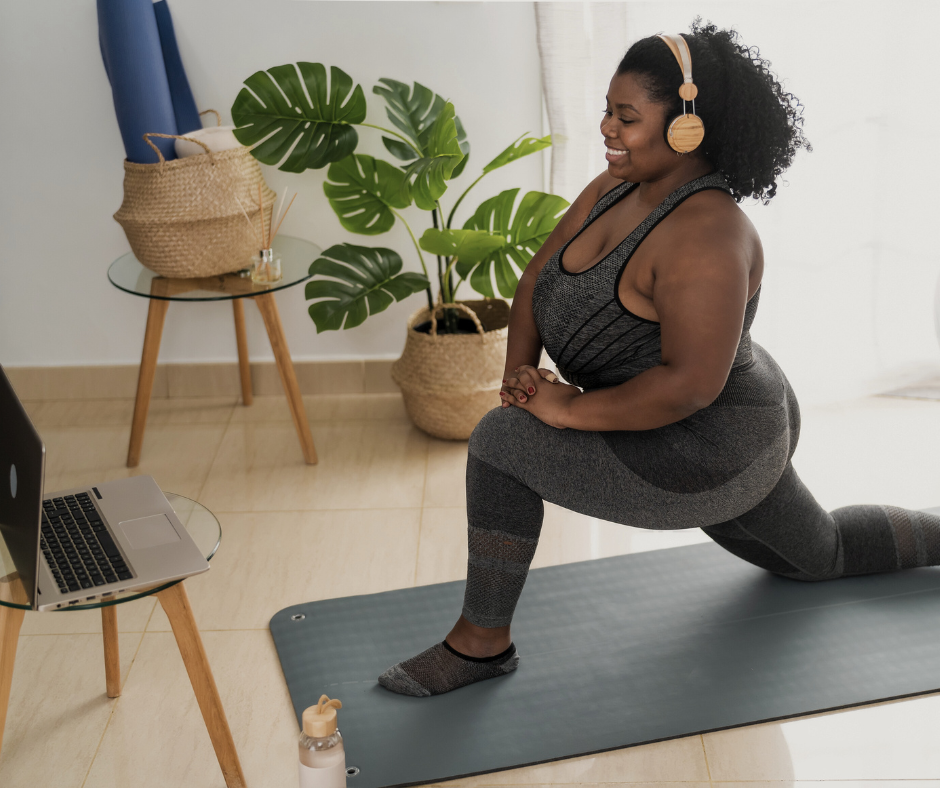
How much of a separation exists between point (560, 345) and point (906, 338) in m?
1.59

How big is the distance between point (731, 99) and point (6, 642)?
1283mm

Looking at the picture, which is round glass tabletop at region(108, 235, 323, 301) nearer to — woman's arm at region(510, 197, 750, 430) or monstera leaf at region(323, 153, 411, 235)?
monstera leaf at region(323, 153, 411, 235)

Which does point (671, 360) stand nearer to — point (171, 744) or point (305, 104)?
point (171, 744)

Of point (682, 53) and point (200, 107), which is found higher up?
point (682, 53)

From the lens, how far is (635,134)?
1451mm

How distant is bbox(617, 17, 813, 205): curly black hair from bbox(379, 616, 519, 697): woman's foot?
873mm

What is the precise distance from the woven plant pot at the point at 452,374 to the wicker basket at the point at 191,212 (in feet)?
1.70

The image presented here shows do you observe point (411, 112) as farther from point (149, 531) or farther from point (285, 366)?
point (149, 531)

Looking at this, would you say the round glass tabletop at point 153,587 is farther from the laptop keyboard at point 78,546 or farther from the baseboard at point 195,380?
the baseboard at point 195,380

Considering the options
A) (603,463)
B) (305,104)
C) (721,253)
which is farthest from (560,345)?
(305,104)

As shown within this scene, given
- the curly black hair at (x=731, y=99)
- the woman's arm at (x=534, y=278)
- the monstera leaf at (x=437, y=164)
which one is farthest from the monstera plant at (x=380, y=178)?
the curly black hair at (x=731, y=99)

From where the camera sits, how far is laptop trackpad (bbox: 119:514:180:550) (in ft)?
4.64

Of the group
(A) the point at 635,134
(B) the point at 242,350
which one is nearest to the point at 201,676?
(A) the point at 635,134

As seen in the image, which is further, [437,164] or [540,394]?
[437,164]
